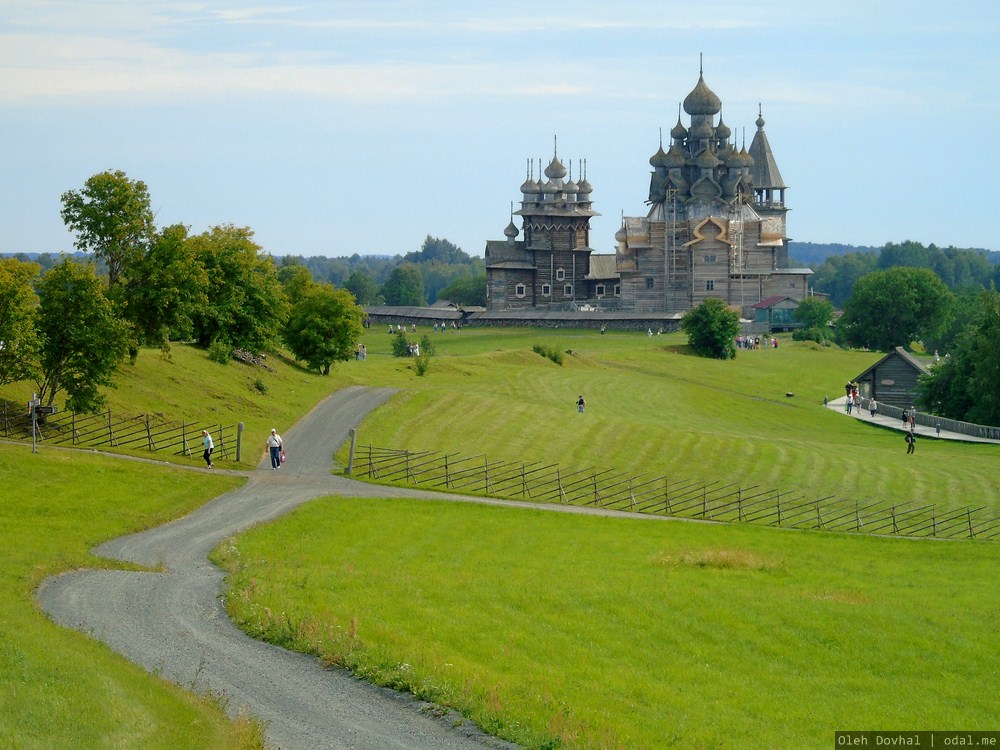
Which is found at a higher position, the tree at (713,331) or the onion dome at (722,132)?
the onion dome at (722,132)

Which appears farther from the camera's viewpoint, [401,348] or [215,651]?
[401,348]

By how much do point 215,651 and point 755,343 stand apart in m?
91.9

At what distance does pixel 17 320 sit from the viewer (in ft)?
129

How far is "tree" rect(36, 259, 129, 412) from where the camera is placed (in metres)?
41.5

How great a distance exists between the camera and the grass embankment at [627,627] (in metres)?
20.2

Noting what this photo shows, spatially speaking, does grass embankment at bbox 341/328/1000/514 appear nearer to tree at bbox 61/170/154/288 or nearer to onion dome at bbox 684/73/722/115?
tree at bbox 61/170/154/288

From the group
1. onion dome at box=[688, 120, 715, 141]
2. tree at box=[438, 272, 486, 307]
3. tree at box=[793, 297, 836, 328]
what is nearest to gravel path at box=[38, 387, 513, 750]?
tree at box=[793, 297, 836, 328]

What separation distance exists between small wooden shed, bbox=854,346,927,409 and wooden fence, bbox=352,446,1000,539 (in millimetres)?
35897

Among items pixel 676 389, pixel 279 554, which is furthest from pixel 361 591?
pixel 676 389

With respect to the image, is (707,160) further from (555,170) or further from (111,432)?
(111,432)

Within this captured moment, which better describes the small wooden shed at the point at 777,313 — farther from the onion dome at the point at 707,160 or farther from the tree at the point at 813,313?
the onion dome at the point at 707,160

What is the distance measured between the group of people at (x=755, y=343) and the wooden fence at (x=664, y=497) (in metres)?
61.7

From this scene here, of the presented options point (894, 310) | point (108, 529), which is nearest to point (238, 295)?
point (108, 529)

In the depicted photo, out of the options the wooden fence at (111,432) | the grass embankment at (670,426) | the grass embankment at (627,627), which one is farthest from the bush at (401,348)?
the grass embankment at (627,627)
